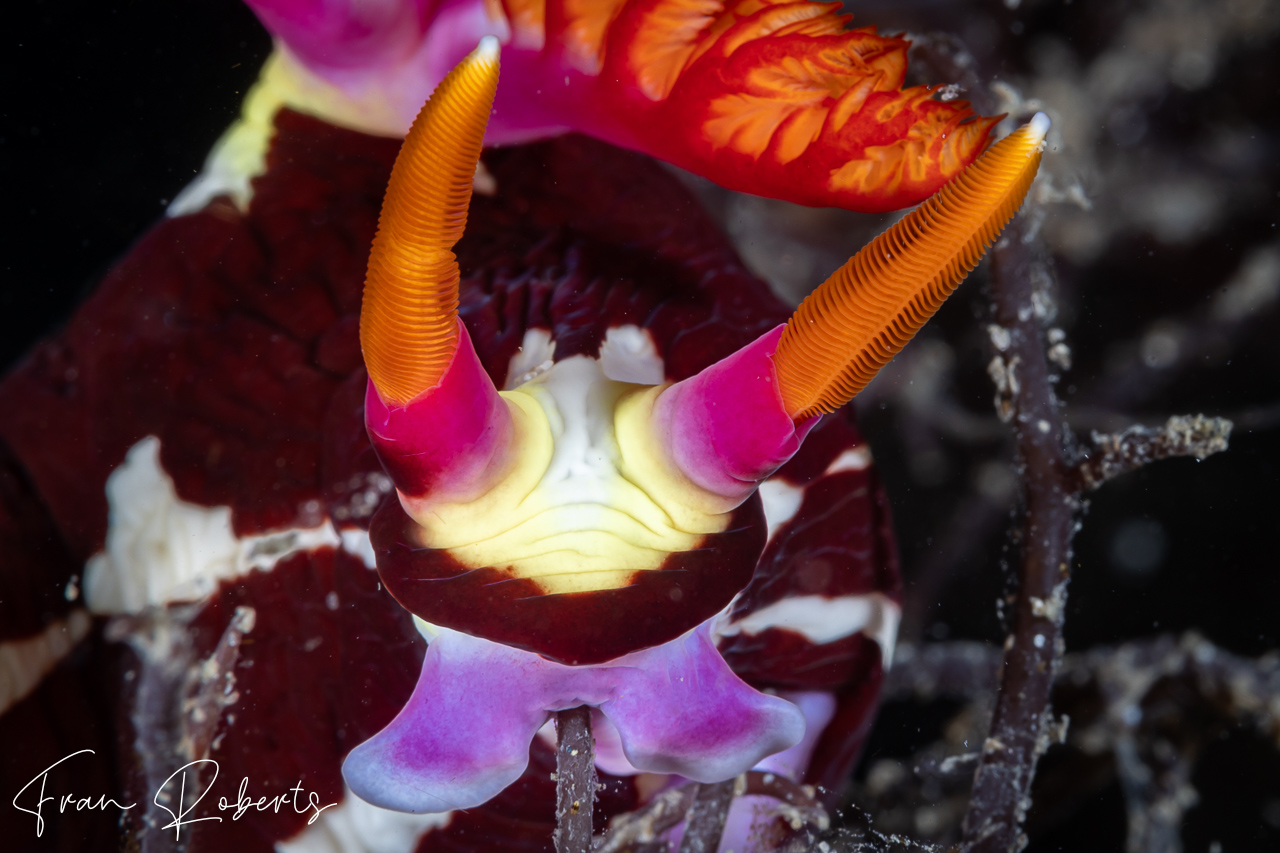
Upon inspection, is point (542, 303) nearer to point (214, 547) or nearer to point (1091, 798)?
point (214, 547)

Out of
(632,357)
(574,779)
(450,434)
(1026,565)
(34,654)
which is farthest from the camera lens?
(1026,565)

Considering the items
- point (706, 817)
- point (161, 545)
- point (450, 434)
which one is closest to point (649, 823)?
point (706, 817)

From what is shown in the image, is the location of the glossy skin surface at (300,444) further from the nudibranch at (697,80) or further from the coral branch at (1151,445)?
Result: the coral branch at (1151,445)

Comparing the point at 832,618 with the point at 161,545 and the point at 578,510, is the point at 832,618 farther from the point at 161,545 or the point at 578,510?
the point at 161,545

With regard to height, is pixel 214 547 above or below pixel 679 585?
below

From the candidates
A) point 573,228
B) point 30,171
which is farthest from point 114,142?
point 573,228

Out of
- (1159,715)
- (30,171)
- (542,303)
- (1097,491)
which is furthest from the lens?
(1097,491)

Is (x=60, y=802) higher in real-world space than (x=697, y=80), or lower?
lower
